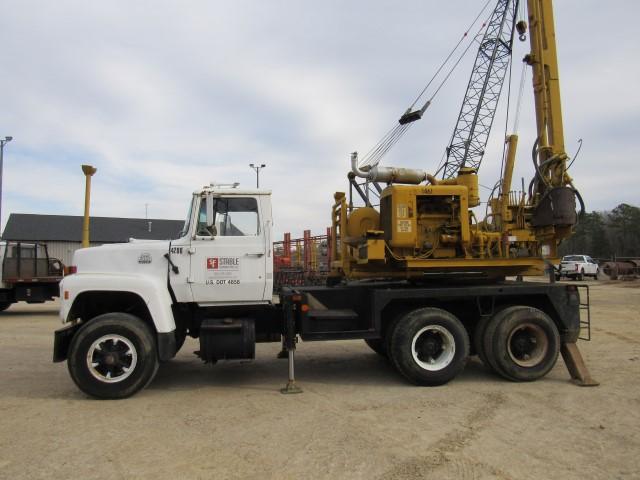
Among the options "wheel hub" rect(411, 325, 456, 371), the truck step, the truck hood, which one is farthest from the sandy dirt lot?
the truck hood

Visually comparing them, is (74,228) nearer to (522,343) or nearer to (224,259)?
(224,259)

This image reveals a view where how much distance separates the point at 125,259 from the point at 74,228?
53772mm

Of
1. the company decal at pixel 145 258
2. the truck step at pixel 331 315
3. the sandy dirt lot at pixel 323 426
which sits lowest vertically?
the sandy dirt lot at pixel 323 426

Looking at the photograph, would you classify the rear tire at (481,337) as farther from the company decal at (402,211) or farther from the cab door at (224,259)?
the cab door at (224,259)

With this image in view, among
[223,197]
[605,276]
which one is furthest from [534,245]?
[605,276]

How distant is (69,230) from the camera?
5419 cm

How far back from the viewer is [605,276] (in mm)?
38594

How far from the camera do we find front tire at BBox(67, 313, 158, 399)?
6.11m

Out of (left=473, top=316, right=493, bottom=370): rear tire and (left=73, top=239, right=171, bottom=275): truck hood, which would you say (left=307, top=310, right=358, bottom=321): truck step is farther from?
(left=73, top=239, right=171, bottom=275): truck hood

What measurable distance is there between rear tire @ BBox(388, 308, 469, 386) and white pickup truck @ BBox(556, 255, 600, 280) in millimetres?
31727

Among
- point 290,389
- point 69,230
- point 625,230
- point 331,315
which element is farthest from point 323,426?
point 625,230

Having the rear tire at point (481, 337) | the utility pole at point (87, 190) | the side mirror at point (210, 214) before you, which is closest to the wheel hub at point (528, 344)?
the rear tire at point (481, 337)

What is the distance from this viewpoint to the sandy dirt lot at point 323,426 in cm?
418

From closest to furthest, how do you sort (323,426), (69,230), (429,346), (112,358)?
(323,426), (112,358), (429,346), (69,230)
